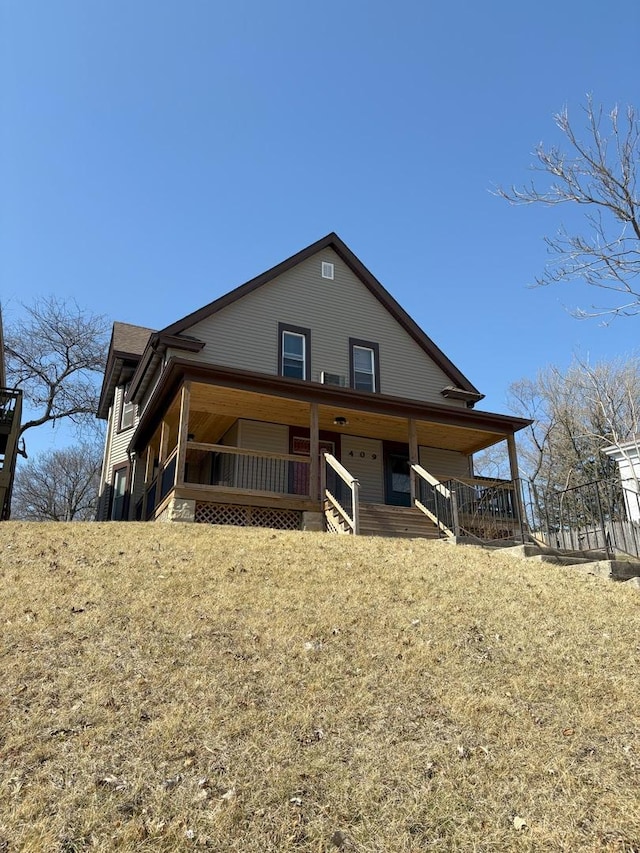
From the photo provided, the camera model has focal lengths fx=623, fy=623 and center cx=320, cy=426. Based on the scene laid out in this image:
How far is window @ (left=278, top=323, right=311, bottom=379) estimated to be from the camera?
17.8m

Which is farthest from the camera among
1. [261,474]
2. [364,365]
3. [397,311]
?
[397,311]

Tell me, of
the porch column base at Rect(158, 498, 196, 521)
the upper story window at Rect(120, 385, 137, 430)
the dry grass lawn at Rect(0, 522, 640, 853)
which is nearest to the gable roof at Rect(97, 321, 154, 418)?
the upper story window at Rect(120, 385, 137, 430)

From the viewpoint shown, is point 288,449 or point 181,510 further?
point 288,449

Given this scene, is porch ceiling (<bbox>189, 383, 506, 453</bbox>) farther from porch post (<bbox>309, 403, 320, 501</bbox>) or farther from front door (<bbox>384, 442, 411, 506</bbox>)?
porch post (<bbox>309, 403, 320, 501</bbox>)

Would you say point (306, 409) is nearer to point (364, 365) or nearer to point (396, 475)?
point (364, 365)

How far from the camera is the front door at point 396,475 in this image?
60.2ft

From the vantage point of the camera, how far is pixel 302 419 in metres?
16.9

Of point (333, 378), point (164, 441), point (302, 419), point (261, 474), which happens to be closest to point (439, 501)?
point (302, 419)

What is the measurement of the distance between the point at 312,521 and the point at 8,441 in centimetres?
1146

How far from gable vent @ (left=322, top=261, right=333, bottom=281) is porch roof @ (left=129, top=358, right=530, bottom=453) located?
506cm

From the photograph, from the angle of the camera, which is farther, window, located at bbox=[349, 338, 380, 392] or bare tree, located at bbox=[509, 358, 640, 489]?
bare tree, located at bbox=[509, 358, 640, 489]

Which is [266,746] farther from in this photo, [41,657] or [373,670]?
[41,657]

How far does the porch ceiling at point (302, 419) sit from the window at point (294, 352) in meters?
1.59

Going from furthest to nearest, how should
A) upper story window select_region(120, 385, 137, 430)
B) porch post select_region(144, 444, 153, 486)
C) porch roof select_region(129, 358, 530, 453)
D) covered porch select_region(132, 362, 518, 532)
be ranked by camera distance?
1. upper story window select_region(120, 385, 137, 430)
2. porch post select_region(144, 444, 153, 486)
3. porch roof select_region(129, 358, 530, 453)
4. covered porch select_region(132, 362, 518, 532)
